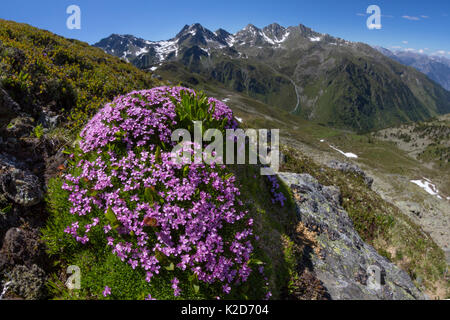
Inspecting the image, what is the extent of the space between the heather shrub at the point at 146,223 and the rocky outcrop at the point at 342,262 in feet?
12.6

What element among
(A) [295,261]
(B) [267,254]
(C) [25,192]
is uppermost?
(C) [25,192]

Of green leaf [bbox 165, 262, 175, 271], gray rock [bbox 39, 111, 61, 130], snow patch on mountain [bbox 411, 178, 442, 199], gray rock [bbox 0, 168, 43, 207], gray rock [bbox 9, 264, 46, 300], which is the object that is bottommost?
snow patch on mountain [bbox 411, 178, 442, 199]

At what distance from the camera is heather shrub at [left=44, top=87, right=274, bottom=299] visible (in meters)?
4.95

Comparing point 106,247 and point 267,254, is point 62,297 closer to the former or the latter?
point 106,247

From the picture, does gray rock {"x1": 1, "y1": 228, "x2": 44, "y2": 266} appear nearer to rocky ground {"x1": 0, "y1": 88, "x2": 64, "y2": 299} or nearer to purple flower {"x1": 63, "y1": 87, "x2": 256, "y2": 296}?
rocky ground {"x1": 0, "y1": 88, "x2": 64, "y2": 299}

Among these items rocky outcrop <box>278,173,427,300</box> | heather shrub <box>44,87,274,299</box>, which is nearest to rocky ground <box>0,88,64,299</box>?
heather shrub <box>44,87,274,299</box>

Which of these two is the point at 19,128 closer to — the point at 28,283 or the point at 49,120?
the point at 49,120

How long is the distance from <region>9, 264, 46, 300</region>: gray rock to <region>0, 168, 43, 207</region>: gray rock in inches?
60.6

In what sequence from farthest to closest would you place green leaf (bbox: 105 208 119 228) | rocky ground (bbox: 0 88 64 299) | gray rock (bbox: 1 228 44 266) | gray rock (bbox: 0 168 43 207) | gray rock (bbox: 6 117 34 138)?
gray rock (bbox: 6 117 34 138) < gray rock (bbox: 0 168 43 207) < green leaf (bbox: 105 208 119 228) < gray rock (bbox: 1 228 44 266) < rocky ground (bbox: 0 88 64 299)

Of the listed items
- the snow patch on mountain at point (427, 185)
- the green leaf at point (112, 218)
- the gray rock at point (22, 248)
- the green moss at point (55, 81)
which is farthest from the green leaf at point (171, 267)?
the snow patch on mountain at point (427, 185)

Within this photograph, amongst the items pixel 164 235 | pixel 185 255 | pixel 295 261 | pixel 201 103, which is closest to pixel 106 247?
pixel 164 235

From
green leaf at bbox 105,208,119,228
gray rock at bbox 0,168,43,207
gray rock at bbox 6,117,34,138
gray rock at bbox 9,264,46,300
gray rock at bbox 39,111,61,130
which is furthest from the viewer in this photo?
gray rock at bbox 39,111,61,130

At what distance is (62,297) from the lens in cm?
459

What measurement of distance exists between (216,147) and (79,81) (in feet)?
32.0
